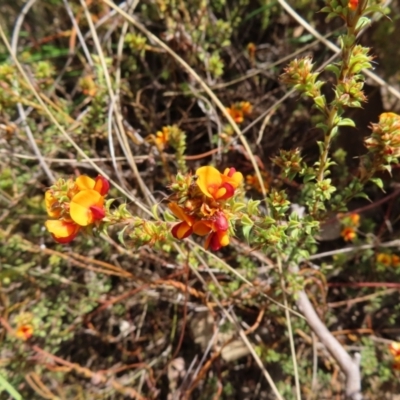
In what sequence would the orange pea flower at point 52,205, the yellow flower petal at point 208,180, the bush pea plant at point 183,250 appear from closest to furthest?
the yellow flower petal at point 208,180 → the orange pea flower at point 52,205 → the bush pea plant at point 183,250

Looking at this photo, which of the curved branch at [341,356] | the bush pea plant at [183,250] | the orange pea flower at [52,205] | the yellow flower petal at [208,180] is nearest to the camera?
the yellow flower petal at [208,180]

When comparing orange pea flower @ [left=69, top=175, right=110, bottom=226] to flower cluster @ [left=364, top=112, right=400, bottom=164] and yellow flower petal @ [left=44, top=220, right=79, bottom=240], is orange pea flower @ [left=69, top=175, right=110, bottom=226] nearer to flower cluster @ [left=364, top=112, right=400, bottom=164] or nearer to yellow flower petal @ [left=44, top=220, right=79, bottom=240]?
yellow flower petal @ [left=44, top=220, right=79, bottom=240]

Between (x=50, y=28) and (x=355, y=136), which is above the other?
(x=50, y=28)

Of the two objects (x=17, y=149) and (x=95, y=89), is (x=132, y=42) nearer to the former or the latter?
(x=95, y=89)

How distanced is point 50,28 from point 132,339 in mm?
1518

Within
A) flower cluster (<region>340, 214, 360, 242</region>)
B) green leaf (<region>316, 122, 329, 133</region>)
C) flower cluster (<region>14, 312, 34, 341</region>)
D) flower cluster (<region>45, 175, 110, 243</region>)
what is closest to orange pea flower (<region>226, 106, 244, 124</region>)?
flower cluster (<region>340, 214, 360, 242</region>)

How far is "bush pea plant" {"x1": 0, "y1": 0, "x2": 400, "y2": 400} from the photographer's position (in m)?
1.55

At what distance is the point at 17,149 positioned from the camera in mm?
1752

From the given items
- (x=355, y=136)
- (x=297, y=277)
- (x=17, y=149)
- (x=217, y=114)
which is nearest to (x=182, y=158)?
(x=217, y=114)

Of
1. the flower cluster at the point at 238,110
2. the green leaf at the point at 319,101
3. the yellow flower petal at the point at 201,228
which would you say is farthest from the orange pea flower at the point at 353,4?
the flower cluster at the point at 238,110

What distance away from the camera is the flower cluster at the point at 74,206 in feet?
2.66

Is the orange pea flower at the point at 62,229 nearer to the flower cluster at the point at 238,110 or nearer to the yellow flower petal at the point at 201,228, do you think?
the yellow flower petal at the point at 201,228

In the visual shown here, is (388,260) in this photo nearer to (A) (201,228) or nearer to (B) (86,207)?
(A) (201,228)

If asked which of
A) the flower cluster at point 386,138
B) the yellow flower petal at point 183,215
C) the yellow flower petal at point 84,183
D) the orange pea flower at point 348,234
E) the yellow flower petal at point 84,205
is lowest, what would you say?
the yellow flower petal at point 84,205
